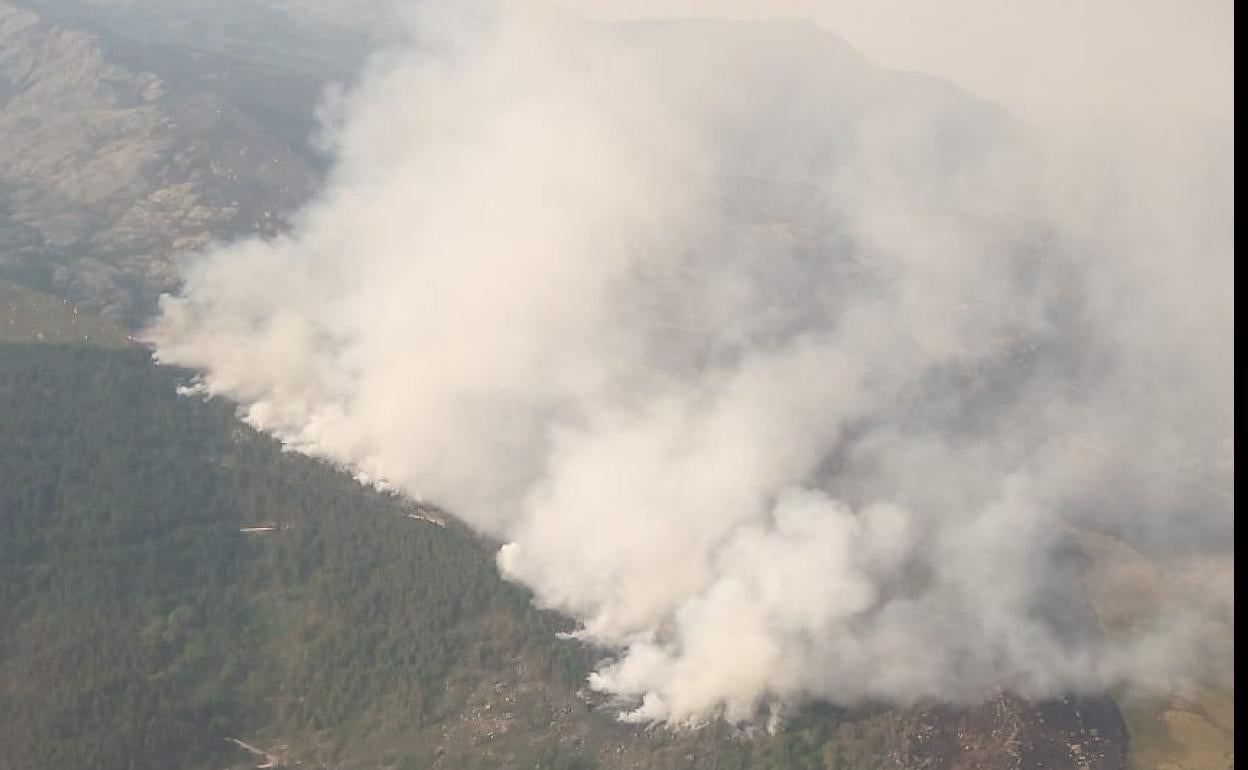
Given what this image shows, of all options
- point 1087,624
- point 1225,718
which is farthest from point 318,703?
point 1225,718

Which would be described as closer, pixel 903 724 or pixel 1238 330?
pixel 1238 330

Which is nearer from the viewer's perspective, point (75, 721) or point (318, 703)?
point (75, 721)

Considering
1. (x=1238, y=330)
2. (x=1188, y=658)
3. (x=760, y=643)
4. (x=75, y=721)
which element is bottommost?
(x=1238, y=330)

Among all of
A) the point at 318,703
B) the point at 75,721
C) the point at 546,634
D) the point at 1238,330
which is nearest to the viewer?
the point at 1238,330

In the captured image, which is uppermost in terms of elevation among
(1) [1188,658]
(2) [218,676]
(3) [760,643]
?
(1) [1188,658]

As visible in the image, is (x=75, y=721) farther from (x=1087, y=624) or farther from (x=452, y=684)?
(x=1087, y=624)

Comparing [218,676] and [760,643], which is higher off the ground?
[760,643]

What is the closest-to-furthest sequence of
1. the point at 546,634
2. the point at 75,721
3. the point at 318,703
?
the point at 75,721, the point at 318,703, the point at 546,634

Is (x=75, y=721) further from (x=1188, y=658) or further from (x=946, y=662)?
(x=1188, y=658)

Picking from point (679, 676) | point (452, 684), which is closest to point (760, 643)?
point (679, 676)
